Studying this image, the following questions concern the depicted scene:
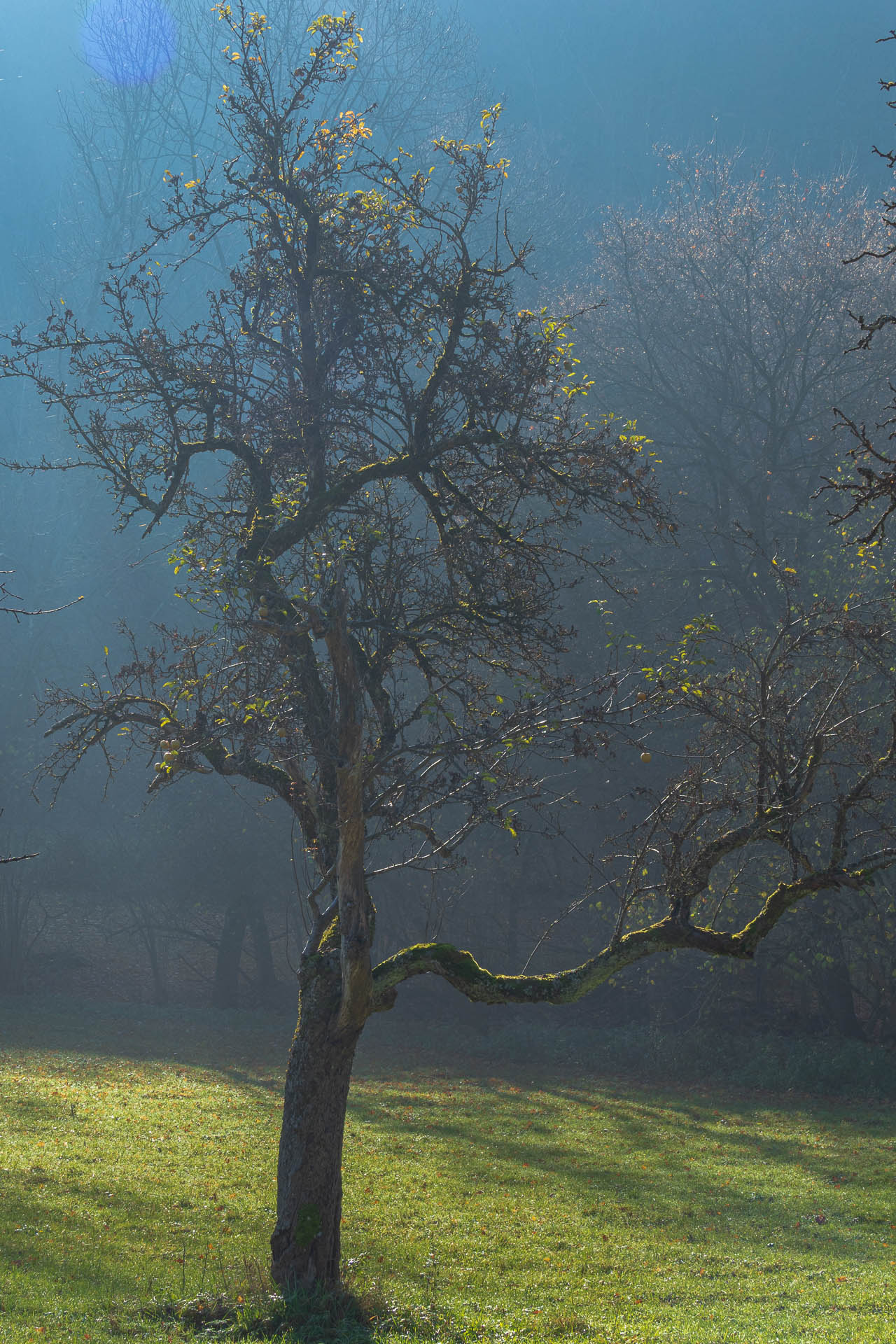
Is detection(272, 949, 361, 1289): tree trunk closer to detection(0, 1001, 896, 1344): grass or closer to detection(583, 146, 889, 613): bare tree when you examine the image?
detection(0, 1001, 896, 1344): grass

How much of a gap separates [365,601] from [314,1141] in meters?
3.92

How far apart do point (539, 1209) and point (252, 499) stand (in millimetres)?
8046

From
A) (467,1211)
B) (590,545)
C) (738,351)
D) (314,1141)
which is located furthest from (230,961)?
(314,1141)

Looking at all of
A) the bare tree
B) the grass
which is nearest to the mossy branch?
the grass

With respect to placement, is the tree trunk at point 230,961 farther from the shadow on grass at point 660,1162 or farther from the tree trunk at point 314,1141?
the tree trunk at point 314,1141

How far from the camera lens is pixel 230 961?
29.3 meters

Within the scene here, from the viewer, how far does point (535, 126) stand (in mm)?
44938

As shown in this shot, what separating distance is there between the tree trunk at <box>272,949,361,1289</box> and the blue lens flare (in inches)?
1521

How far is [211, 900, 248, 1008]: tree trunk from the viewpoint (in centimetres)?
2909

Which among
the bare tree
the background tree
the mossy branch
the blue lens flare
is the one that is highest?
the blue lens flare

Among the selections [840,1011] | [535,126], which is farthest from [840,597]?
[535,126]

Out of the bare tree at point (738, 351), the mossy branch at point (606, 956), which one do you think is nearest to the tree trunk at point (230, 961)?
the bare tree at point (738, 351)

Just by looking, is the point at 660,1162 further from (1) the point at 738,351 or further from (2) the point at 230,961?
(1) the point at 738,351

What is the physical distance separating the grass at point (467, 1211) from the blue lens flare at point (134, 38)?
33031 mm
